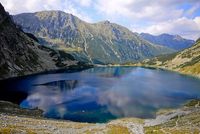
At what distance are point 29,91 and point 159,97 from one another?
3153 inches

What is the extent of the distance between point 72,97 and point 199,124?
96047 millimetres

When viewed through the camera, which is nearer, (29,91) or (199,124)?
(199,124)

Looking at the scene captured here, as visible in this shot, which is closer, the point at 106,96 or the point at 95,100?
the point at 95,100

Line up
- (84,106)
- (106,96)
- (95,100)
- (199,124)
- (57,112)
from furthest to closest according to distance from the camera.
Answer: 1. (106,96)
2. (95,100)
3. (84,106)
4. (57,112)
5. (199,124)

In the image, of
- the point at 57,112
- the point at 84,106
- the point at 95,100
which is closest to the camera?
the point at 57,112

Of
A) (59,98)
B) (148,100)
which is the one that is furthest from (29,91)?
(148,100)

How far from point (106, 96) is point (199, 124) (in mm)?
94689

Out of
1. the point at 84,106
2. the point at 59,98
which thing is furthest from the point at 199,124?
the point at 59,98

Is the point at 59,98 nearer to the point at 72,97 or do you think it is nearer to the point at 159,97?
the point at 72,97

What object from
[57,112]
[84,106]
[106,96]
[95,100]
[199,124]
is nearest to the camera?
[199,124]

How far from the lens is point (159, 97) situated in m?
174

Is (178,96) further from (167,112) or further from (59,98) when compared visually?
(59,98)

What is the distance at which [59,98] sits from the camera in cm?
15962

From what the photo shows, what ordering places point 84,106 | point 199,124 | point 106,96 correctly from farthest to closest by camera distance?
point 106,96 < point 84,106 < point 199,124
